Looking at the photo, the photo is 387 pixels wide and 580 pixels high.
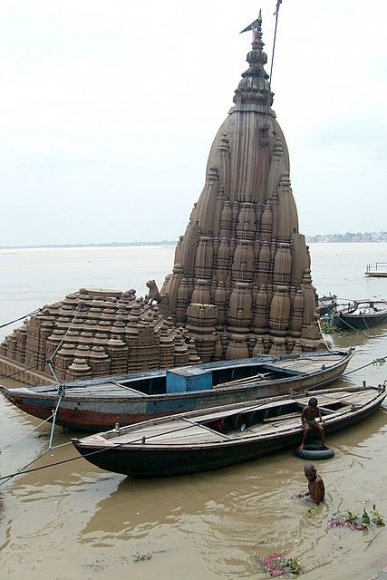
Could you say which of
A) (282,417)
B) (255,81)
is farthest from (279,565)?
(255,81)

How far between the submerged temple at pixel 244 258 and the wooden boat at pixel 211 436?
5.79m

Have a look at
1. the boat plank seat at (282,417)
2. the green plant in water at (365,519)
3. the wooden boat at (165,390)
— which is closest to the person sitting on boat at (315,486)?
the green plant in water at (365,519)

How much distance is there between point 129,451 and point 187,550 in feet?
8.51

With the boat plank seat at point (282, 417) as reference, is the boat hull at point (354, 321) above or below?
above

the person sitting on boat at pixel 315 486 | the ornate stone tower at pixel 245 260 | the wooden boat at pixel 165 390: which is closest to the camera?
the person sitting on boat at pixel 315 486

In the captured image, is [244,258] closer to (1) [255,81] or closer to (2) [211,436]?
(1) [255,81]

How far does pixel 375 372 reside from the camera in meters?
24.9

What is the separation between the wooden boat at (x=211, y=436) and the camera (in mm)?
11734

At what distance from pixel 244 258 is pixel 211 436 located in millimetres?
11160

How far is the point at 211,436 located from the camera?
12992mm

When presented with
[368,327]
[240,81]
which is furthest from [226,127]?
[368,327]

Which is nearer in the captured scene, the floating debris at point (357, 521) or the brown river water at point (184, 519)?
the brown river water at point (184, 519)

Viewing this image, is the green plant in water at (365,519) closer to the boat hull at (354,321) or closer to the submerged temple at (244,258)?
the submerged temple at (244,258)

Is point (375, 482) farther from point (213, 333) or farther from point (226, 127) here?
point (226, 127)
